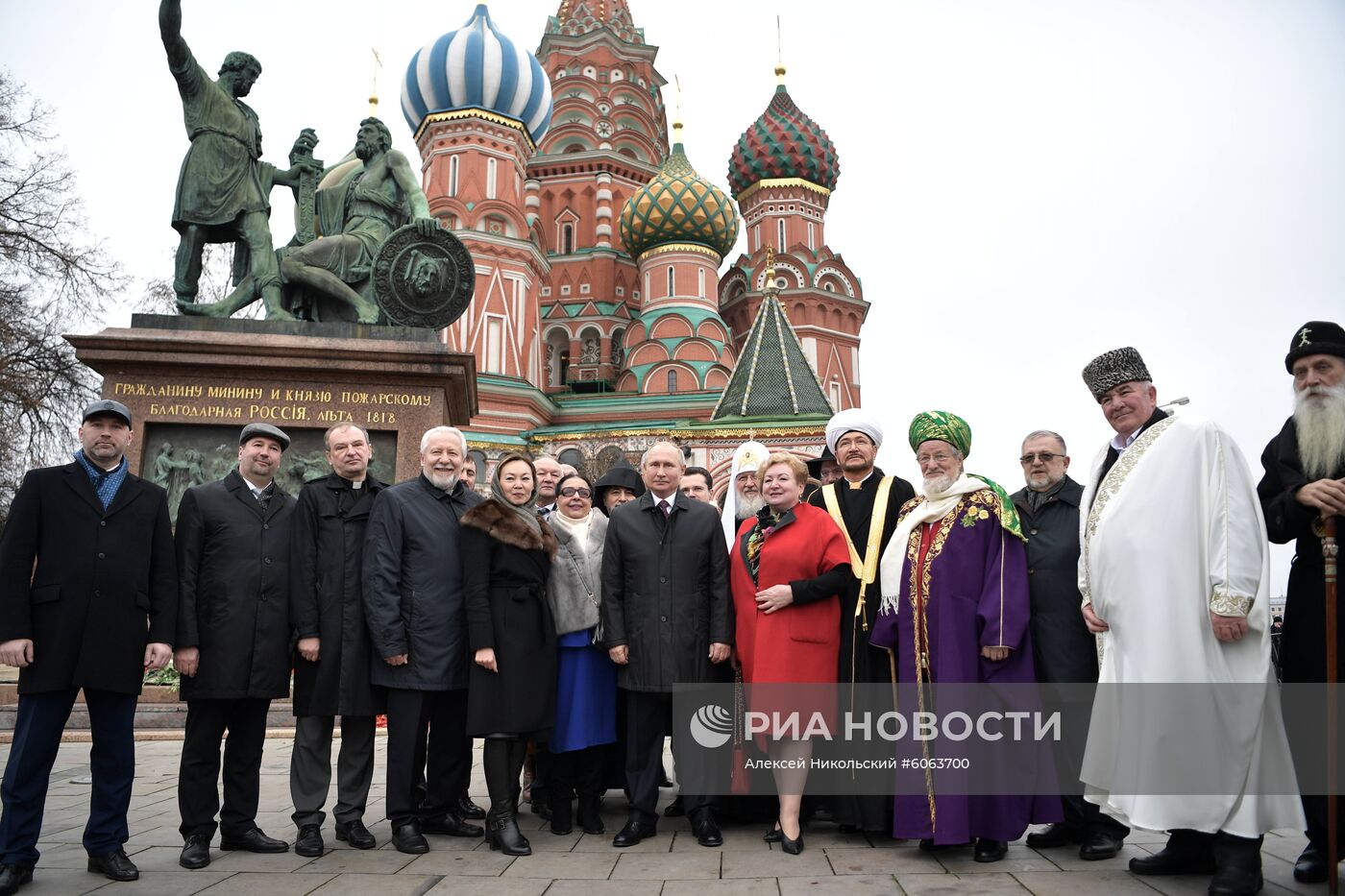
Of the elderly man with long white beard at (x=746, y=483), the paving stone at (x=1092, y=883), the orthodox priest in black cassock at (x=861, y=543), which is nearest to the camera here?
Answer: the paving stone at (x=1092, y=883)

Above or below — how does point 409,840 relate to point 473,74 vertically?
below

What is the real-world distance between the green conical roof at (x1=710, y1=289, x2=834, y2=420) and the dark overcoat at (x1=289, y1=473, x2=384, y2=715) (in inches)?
759

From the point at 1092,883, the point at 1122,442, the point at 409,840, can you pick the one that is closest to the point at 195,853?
the point at 409,840

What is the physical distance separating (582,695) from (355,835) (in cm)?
114

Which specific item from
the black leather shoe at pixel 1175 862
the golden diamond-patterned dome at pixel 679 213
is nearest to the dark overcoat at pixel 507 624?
the black leather shoe at pixel 1175 862

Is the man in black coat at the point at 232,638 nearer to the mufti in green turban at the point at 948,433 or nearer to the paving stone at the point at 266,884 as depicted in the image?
the paving stone at the point at 266,884

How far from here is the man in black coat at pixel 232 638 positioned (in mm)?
4121

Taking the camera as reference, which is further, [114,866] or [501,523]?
[501,523]

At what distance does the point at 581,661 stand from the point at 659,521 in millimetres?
766

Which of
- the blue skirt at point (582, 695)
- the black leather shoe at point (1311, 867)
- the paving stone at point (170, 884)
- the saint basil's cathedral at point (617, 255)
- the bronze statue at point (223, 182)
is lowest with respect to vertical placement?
the paving stone at point (170, 884)

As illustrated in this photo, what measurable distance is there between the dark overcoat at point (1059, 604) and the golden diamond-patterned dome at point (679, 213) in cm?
2994

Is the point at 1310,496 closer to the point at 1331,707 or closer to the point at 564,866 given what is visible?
the point at 1331,707

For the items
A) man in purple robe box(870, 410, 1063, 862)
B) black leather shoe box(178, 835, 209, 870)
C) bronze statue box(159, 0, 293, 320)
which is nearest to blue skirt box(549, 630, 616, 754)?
man in purple robe box(870, 410, 1063, 862)

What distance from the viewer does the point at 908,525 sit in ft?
14.4
